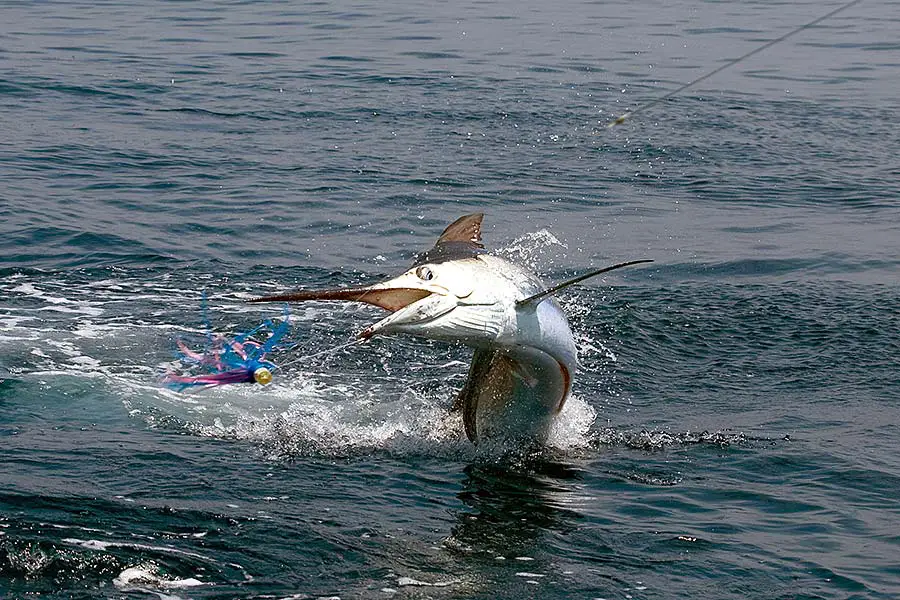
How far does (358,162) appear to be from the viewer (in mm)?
15969

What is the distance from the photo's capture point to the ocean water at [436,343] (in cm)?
609

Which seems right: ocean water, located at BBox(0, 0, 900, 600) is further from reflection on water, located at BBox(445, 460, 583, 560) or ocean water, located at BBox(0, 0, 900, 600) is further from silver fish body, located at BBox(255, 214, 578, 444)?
silver fish body, located at BBox(255, 214, 578, 444)

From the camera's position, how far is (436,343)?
9820 millimetres

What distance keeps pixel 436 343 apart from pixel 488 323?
12.2ft

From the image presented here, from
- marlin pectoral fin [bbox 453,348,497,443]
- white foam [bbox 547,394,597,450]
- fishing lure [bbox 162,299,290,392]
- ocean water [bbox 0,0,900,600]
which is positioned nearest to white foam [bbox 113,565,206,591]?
ocean water [bbox 0,0,900,600]

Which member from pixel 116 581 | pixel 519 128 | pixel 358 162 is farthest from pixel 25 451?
pixel 519 128

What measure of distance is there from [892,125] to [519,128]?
4.73 meters

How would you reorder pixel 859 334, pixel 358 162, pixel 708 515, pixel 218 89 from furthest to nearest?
pixel 218 89
pixel 358 162
pixel 859 334
pixel 708 515

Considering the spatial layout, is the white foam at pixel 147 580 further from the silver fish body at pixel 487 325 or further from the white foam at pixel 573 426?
the white foam at pixel 573 426

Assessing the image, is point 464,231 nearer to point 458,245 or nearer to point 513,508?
point 458,245

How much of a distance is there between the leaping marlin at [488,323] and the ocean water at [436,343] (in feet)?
1.11

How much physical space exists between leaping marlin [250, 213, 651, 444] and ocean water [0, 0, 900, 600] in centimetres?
34

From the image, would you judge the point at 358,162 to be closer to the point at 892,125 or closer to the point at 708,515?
the point at 892,125

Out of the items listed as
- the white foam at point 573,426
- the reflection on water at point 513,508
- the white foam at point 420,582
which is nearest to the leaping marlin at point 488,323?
the white foam at point 573,426
